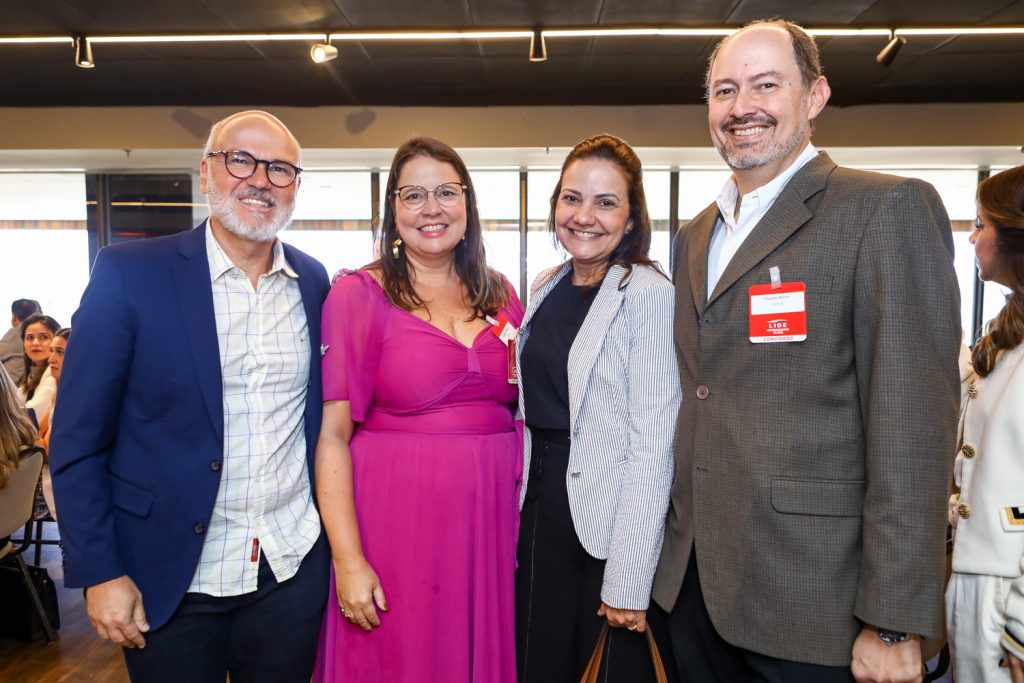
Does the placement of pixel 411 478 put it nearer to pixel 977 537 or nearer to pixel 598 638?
pixel 598 638

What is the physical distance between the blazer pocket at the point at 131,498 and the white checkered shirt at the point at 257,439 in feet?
0.48

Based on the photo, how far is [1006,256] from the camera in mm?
1851

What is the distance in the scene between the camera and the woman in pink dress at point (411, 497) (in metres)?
1.80

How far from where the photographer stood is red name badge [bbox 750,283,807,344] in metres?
1.39

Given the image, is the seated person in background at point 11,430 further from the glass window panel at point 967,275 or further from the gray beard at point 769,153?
the glass window panel at point 967,275

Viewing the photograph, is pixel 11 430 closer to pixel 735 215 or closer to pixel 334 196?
pixel 735 215

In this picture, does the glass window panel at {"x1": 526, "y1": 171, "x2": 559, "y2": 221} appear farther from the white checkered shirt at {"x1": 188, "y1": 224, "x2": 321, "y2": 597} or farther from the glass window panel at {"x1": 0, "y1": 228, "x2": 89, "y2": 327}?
the white checkered shirt at {"x1": 188, "y1": 224, "x2": 321, "y2": 597}

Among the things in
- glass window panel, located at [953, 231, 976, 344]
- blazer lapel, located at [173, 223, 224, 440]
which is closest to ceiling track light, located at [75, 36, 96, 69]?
blazer lapel, located at [173, 223, 224, 440]

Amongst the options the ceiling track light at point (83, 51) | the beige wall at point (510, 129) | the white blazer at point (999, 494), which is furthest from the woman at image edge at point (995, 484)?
the ceiling track light at point (83, 51)

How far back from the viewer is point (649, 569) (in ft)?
5.32

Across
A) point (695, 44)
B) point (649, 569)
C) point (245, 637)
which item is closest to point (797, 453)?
point (649, 569)

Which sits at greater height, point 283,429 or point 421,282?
point 421,282

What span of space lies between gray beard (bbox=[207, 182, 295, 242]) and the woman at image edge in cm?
188

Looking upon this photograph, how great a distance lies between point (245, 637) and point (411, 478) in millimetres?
548
